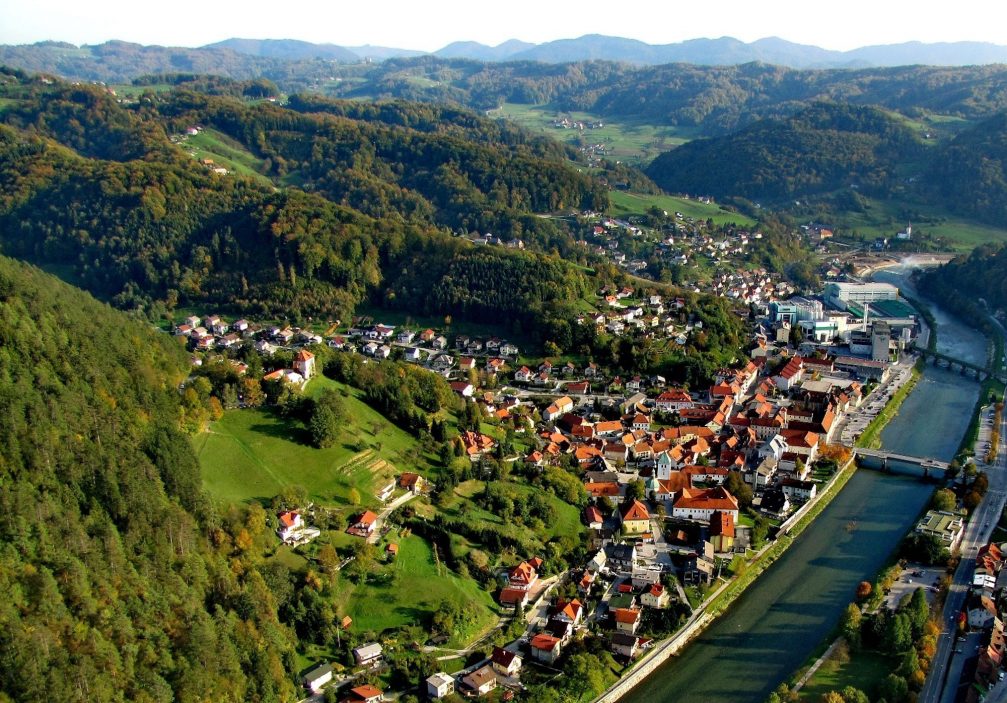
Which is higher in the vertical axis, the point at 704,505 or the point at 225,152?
the point at 225,152

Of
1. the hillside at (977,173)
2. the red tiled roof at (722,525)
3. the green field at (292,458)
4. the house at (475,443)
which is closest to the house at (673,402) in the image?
the house at (475,443)

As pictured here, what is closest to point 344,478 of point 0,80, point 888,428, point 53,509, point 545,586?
point 545,586

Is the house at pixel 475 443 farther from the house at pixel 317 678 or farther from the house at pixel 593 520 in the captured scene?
the house at pixel 317 678

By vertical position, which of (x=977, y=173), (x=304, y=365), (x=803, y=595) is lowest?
(x=803, y=595)

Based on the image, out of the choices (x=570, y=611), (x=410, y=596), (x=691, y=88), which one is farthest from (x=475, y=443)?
(x=691, y=88)

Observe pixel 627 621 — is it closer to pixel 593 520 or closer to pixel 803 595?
pixel 593 520

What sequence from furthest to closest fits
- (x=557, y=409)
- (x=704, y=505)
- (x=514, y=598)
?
(x=557, y=409), (x=704, y=505), (x=514, y=598)

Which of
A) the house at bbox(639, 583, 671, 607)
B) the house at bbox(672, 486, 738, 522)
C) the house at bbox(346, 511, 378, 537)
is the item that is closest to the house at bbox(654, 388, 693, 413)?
the house at bbox(672, 486, 738, 522)

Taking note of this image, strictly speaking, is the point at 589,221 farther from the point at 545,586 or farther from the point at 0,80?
the point at 0,80
